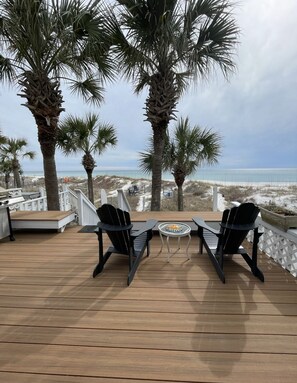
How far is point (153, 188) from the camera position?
17.2ft

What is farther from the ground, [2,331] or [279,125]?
[279,125]

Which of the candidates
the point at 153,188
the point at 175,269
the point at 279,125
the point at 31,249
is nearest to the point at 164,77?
the point at 153,188

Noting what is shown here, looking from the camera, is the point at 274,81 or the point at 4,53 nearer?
the point at 4,53

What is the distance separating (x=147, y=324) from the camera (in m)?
1.73

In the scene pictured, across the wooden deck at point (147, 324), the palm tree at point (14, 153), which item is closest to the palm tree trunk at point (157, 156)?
the wooden deck at point (147, 324)

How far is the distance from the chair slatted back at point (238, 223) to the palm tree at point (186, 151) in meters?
4.20

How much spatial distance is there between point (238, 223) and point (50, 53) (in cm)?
478

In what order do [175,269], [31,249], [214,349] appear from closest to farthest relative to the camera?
1. [214,349]
2. [175,269]
3. [31,249]

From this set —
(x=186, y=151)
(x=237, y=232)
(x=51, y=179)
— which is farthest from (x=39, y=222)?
(x=186, y=151)

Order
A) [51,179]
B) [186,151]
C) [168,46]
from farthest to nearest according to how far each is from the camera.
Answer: [186,151] < [51,179] < [168,46]

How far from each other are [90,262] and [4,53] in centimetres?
477

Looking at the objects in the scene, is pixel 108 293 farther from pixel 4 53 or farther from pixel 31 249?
pixel 4 53

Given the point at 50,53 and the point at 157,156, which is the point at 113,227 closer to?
the point at 157,156

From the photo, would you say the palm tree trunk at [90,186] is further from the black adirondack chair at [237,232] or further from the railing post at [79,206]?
the black adirondack chair at [237,232]
